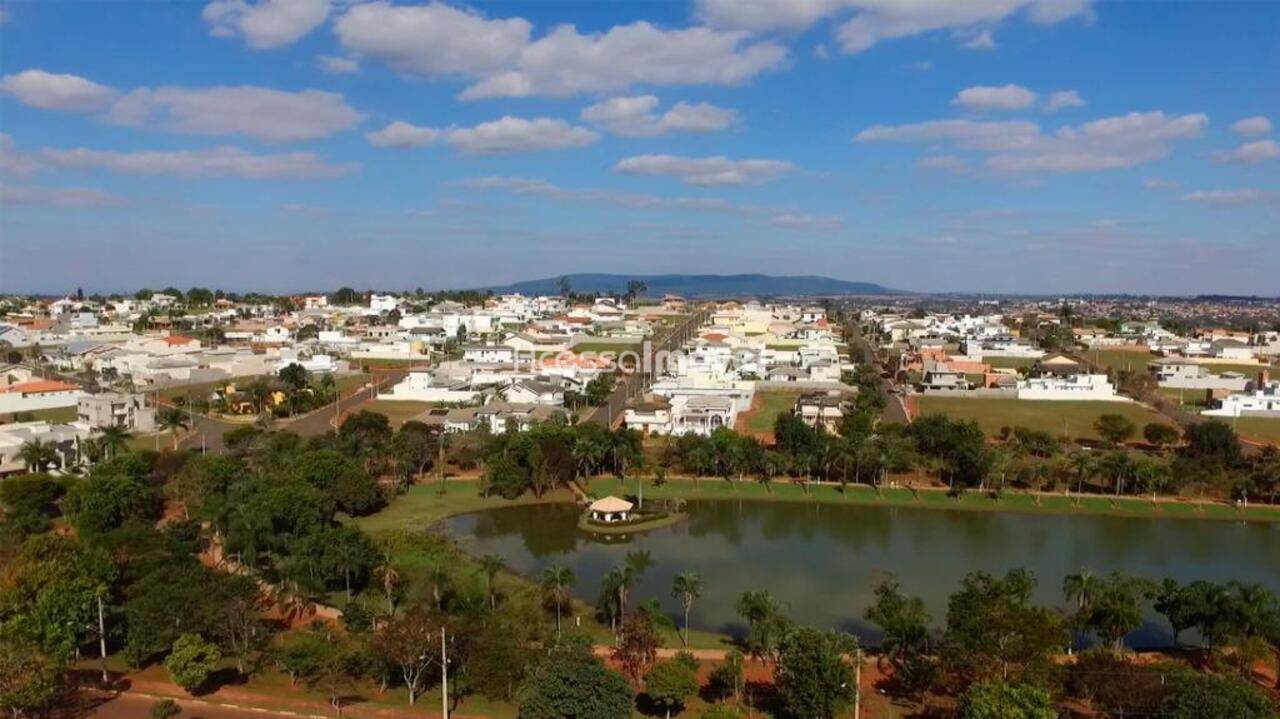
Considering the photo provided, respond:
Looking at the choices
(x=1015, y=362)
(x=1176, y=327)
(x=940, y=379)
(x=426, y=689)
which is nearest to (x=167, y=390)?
(x=426, y=689)

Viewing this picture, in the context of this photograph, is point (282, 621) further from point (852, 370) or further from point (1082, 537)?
point (852, 370)

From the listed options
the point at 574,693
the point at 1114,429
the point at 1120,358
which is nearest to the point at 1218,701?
the point at 574,693

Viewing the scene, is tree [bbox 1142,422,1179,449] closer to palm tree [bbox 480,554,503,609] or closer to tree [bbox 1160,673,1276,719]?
tree [bbox 1160,673,1276,719]

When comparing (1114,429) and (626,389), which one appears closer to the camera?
(1114,429)

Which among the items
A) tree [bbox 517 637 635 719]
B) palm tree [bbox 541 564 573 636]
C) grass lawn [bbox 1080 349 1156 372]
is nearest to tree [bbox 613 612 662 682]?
tree [bbox 517 637 635 719]

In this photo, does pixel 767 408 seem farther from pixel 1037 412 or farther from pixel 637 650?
pixel 637 650
